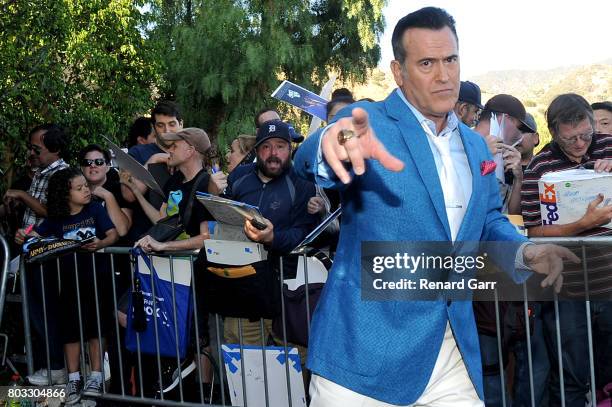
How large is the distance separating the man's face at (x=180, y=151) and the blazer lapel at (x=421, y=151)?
3234 millimetres

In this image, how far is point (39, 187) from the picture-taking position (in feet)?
22.9

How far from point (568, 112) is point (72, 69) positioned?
10.1m

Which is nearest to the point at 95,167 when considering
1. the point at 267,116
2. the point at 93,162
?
the point at 93,162

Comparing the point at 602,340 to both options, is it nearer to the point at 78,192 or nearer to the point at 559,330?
the point at 559,330

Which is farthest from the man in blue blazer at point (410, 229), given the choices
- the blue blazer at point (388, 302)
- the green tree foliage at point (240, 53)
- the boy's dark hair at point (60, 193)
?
the green tree foliage at point (240, 53)

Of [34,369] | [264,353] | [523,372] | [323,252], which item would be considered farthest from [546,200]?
[34,369]

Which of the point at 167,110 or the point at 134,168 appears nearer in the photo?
the point at 134,168

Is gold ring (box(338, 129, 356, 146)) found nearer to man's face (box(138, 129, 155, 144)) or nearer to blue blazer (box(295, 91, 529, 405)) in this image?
blue blazer (box(295, 91, 529, 405))

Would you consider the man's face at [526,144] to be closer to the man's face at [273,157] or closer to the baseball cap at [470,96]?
the baseball cap at [470,96]

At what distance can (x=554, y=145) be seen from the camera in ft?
15.3

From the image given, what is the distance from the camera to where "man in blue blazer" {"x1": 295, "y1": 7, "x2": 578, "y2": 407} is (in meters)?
2.60

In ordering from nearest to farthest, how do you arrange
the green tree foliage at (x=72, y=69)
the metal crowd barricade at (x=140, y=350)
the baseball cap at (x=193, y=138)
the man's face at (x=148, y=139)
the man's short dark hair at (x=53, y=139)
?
the metal crowd barricade at (x=140, y=350) → the baseball cap at (x=193, y=138) → the man's short dark hair at (x=53, y=139) → the green tree foliage at (x=72, y=69) → the man's face at (x=148, y=139)

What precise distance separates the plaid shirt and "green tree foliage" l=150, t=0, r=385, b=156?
67.0 ft

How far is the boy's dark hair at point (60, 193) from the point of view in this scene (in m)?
6.16
